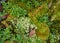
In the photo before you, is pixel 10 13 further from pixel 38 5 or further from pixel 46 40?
pixel 46 40

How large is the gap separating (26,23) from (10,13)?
0.33 metres

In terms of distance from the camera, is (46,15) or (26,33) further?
(46,15)

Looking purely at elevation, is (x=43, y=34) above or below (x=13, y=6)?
below

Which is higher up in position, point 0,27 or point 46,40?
point 0,27

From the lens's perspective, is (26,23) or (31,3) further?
(31,3)

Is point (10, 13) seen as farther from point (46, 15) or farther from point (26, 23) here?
point (46, 15)

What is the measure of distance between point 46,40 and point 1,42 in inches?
28.6

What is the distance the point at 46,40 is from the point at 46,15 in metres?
0.46

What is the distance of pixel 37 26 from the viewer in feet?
10.9

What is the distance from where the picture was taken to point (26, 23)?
3.29 m

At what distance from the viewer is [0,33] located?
10.5 feet

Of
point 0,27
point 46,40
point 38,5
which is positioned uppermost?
point 38,5

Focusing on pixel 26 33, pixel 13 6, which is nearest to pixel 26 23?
pixel 26 33

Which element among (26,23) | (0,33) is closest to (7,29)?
(0,33)
